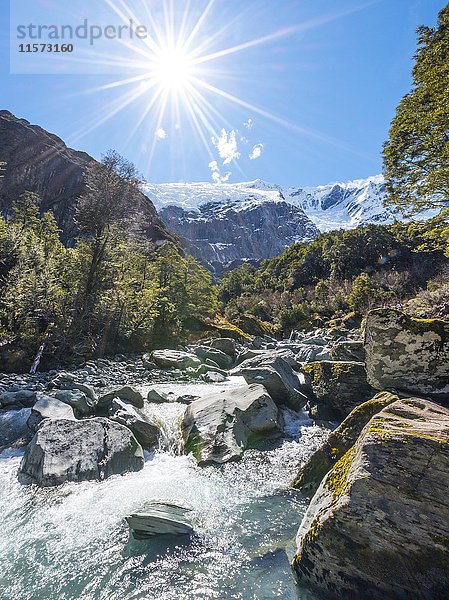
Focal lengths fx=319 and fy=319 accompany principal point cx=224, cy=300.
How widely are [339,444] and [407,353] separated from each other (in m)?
2.35

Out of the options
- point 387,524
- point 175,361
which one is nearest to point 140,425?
point 387,524

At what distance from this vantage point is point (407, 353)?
21.7ft

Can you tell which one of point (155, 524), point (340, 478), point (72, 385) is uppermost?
point (72, 385)

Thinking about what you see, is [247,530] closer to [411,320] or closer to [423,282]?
[411,320]

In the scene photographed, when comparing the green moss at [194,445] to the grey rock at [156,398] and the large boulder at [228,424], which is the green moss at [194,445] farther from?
the grey rock at [156,398]

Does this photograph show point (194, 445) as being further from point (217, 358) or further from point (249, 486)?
point (217, 358)

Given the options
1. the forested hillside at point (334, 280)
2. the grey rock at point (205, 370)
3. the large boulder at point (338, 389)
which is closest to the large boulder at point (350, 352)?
the large boulder at point (338, 389)

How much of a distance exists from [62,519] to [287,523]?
12.5 feet

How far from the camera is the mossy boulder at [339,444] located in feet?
19.3

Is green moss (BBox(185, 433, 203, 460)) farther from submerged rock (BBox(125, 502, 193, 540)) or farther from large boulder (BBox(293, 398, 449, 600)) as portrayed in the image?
large boulder (BBox(293, 398, 449, 600))

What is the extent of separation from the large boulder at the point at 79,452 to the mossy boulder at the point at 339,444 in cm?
378

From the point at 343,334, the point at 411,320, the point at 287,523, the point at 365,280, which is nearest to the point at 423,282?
the point at 365,280

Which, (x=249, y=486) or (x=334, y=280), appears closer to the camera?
(x=249, y=486)

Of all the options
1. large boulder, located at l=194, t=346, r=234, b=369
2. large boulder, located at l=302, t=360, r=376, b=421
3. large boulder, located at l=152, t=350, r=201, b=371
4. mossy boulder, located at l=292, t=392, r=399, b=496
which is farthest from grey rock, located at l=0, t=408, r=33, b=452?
large boulder, located at l=194, t=346, r=234, b=369
